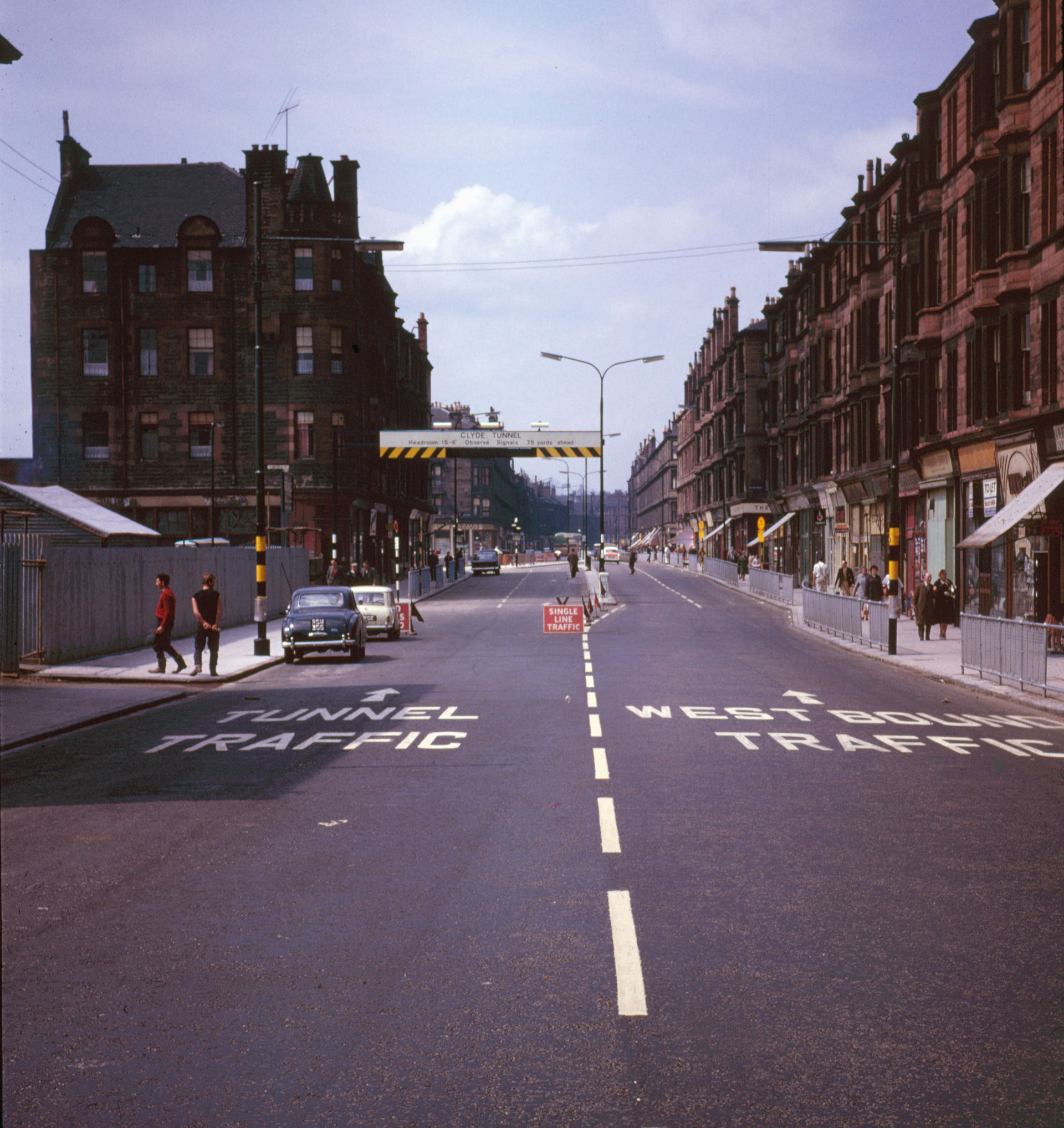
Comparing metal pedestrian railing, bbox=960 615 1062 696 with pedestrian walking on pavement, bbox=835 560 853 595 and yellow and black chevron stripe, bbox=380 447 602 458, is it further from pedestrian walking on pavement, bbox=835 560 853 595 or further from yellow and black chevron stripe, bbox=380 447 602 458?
yellow and black chevron stripe, bbox=380 447 602 458

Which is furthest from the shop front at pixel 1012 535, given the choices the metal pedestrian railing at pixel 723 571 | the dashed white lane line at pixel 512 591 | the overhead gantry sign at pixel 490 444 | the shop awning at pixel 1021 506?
the metal pedestrian railing at pixel 723 571

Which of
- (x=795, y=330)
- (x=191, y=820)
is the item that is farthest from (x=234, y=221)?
(x=191, y=820)

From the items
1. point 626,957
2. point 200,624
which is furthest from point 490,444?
point 626,957

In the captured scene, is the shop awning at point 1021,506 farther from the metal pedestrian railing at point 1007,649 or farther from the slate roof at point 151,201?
the slate roof at point 151,201

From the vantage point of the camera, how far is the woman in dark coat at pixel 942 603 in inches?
1300

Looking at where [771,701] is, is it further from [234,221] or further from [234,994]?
[234,221]

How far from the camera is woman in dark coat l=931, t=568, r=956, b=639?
33.0 metres

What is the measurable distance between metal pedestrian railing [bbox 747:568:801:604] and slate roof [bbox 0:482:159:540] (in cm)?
2816

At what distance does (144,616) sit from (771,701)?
17220 mm

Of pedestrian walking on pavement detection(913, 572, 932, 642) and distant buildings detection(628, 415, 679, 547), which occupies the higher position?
distant buildings detection(628, 415, 679, 547)

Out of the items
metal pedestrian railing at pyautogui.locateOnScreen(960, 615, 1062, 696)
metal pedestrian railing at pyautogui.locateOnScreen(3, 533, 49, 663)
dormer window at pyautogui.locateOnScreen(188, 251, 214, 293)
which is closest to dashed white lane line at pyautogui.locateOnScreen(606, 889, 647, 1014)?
metal pedestrian railing at pyautogui.locateOnScreen(960, 615, 1062, 696)

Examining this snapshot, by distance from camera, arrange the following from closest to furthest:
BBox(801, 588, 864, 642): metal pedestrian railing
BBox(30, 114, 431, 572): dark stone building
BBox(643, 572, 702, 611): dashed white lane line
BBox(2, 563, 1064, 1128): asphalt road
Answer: BBox(2, 563, 1064, 1128): asphalt road, BBox(801, 588, 864, 642): metal pedestrian railing, BBox(643, 572, 702, 611): dashed white lane line, BBox(30, 114, 431, 572): dark stone building

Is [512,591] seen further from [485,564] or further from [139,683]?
[139,683]

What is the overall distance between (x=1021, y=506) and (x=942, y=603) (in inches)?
229
